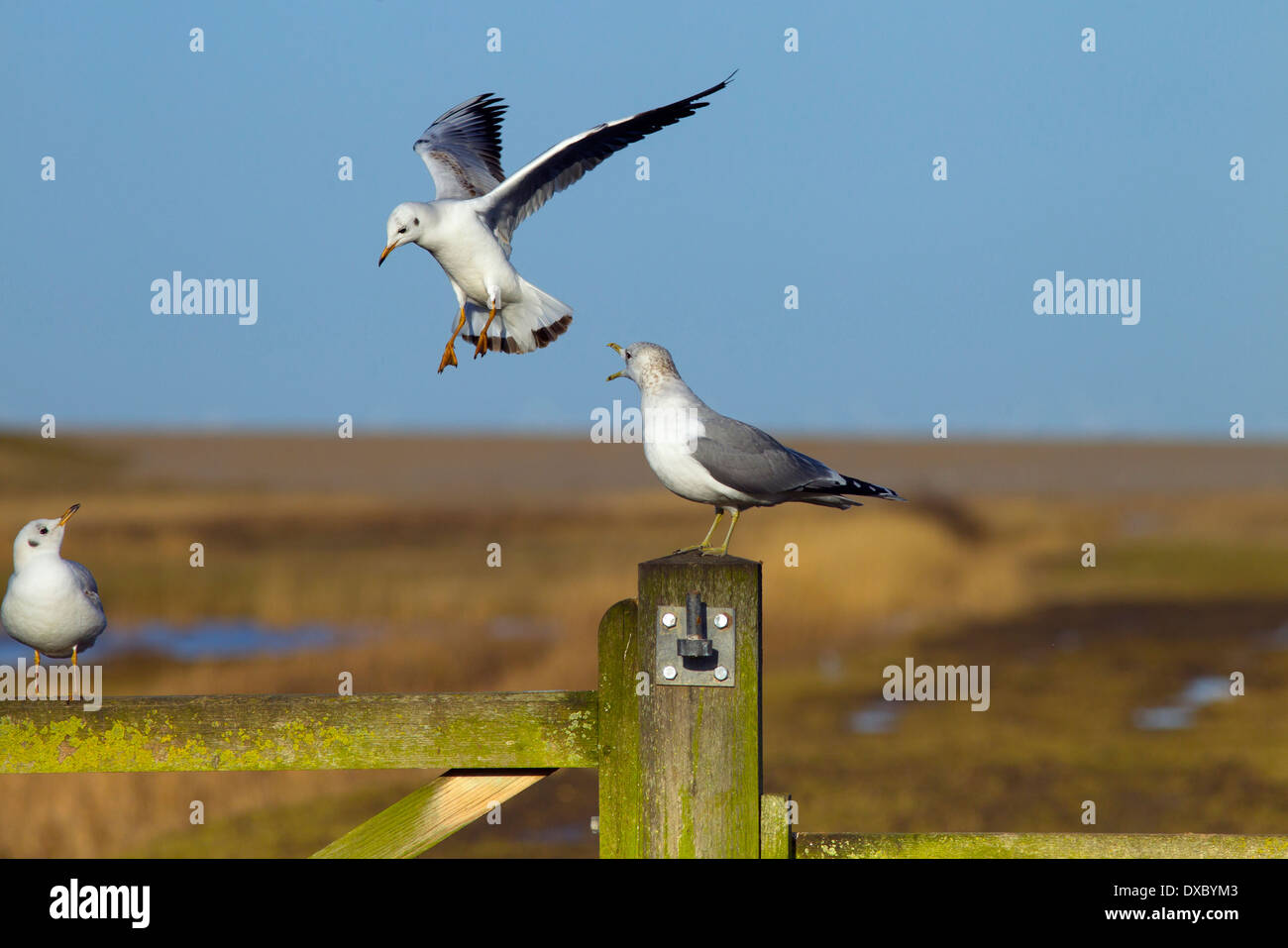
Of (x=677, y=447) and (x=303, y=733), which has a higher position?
(x=677, y=447)

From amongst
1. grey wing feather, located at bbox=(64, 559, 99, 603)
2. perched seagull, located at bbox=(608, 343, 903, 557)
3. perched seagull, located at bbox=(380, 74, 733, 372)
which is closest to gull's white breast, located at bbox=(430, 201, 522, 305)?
perched seagull, located at bbox=(380, 74, 733, 372)

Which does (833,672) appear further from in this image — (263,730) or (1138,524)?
(1138,524)

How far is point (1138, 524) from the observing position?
36156mm

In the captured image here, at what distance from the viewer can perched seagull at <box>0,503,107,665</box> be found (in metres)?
4.83

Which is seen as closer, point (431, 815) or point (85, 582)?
point (431, 815)

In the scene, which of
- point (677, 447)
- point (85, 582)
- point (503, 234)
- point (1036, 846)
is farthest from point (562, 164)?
point (1036, 846)

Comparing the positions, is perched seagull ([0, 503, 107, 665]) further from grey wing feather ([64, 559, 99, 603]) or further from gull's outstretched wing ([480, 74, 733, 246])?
gull's outstretched wing ([480, 74, 733, 246])

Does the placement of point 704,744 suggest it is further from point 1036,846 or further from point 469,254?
point 469,254

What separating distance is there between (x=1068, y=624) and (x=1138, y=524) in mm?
19072

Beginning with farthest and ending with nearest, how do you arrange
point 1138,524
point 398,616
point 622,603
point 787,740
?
point 1138,524
point 398,616
point 787,740
point 622,603

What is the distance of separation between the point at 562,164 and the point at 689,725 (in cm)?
334

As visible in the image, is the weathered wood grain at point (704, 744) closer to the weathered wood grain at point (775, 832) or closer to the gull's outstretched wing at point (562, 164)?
the weathered wood grain at point (775, 832)

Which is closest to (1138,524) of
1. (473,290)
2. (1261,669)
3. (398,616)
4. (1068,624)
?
(1068,624)

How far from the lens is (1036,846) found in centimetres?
342
